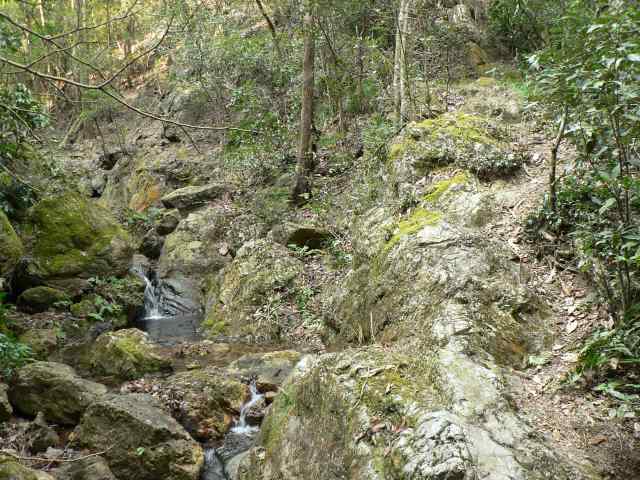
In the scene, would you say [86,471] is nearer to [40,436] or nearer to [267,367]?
[40,436]

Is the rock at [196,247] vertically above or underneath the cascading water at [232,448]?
above

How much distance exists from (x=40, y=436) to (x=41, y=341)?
401 cm

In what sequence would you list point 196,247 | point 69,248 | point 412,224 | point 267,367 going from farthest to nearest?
point 196,247 → point 69,248 → point 267,367 → point 412,224

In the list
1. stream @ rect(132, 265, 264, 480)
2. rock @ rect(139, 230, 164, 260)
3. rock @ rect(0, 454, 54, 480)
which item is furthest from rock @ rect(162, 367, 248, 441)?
rock @ rect(139, 230, 164, 260)

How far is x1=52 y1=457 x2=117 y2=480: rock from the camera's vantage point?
5031 millimetres

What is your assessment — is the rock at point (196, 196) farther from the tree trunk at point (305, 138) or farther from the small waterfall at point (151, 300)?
the tree trunk at point (305, 138)

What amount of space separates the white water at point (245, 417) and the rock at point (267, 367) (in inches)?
4.1

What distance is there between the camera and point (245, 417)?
22.0 feet

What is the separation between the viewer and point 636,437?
10.4 ft

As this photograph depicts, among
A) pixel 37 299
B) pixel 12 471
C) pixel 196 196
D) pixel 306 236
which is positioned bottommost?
pixel 12 471

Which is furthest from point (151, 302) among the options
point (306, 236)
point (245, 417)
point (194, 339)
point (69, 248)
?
point (245, 417)

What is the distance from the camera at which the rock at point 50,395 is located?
640 cm

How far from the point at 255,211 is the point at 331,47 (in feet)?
16.3

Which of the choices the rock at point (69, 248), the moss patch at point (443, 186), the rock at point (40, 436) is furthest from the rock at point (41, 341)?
the moss patch at point (443, 186)
